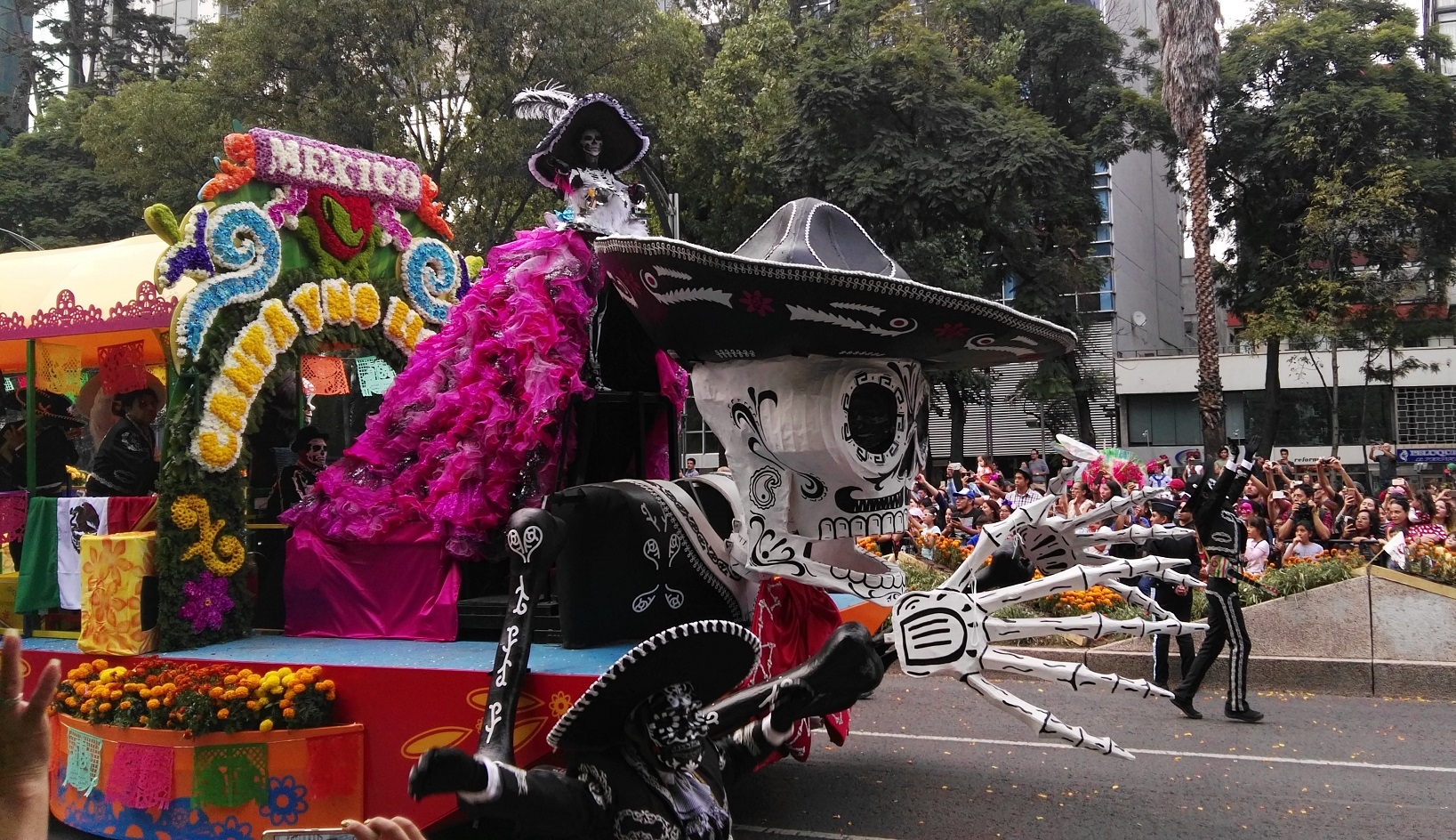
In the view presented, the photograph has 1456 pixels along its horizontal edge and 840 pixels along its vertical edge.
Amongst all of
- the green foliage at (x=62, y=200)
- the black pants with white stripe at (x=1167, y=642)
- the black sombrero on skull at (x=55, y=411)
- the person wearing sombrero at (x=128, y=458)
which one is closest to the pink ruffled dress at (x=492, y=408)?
the person wearing sombrero at (x=128, y=458)

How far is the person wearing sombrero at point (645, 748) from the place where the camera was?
137 inches

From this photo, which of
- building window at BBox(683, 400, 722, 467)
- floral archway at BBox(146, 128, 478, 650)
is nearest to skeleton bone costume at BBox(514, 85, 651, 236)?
floral archway at BBox(146, 128, 478, 650)

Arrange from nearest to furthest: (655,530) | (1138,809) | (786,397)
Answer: (786,397) < (655,530) < (1138,809)

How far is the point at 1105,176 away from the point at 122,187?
913 inches

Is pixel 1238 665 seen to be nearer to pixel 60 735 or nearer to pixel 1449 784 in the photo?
pixel 1449 784

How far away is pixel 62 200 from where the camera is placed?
26.1 meters

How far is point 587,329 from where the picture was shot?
5.75 m

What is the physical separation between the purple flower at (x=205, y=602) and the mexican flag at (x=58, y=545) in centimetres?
59

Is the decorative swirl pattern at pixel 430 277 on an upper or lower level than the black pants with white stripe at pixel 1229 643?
upper

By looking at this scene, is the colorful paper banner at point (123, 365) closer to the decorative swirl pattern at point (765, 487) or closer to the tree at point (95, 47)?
the decorative swirl pattern at point (765, 487)

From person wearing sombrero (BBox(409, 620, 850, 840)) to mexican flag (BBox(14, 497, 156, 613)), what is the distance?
368 centimetres

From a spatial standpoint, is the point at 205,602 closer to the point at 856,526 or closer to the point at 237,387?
the point at 237,387

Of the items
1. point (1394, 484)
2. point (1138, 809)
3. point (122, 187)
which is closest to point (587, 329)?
point (1138, 809)

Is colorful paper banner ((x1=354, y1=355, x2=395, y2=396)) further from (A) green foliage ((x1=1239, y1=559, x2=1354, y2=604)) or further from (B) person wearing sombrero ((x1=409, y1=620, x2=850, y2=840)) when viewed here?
(A) green foliage ((x1=1239, y1=559, x2=1354, y2=604))
